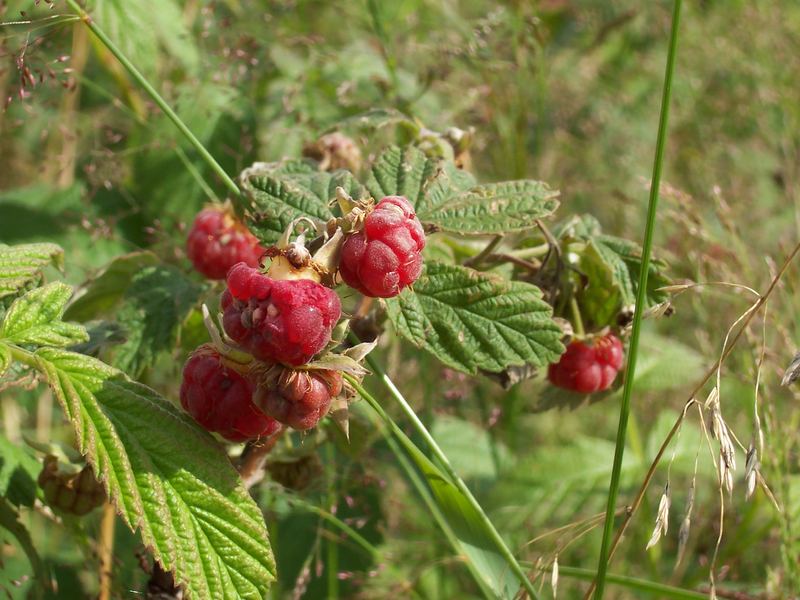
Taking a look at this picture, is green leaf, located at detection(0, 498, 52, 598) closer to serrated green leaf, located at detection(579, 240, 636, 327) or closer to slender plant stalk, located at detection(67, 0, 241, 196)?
slender plant stalk, located at detection(67, 0, 241, 196)

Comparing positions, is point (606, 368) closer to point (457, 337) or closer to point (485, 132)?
point (457, 337)

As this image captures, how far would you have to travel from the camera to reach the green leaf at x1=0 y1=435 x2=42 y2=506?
1433 millimetres

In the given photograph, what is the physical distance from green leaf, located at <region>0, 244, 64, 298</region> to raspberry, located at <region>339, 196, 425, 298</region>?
0.46 meters

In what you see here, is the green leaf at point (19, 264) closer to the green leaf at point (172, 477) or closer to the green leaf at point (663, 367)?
the green leaf at point (172, 477)

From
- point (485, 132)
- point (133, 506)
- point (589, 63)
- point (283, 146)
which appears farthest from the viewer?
point (589, 63)

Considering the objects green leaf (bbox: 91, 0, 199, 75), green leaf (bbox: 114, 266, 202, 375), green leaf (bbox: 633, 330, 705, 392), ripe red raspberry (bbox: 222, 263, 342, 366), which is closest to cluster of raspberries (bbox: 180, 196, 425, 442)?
ripe red raspberry (bbox: 222, 263, 342, 366)

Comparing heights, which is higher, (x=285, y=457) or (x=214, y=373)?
(x=214, y=373)

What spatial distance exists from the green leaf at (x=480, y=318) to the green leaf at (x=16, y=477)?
0.71 meters

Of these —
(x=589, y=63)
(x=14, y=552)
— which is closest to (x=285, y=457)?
(x=14, y=552)

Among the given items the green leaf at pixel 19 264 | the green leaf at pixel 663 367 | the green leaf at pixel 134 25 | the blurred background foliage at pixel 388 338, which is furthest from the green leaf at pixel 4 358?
the green leaf at pixel 663 367

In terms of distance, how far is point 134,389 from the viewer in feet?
3.59

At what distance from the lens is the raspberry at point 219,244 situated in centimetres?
160

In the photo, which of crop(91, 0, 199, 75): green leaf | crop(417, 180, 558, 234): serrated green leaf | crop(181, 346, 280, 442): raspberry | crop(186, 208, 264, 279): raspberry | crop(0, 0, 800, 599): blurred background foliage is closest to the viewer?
crop(181, 346, 280, 442): raspberry

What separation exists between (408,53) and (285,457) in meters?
1.68
